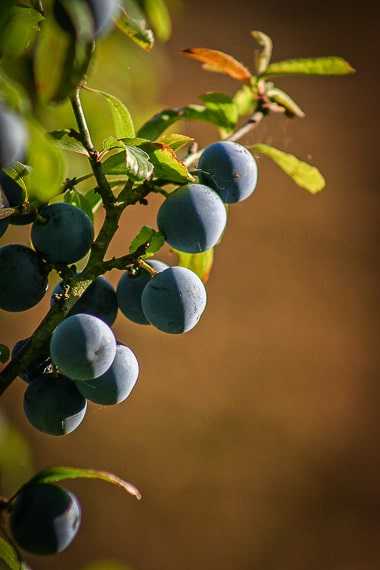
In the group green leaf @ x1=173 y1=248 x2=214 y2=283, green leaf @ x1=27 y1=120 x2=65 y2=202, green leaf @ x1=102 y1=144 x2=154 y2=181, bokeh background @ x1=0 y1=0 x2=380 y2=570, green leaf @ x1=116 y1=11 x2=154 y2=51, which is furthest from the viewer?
bokeh background @ x1=0 y1=0 x2=380 y2=570

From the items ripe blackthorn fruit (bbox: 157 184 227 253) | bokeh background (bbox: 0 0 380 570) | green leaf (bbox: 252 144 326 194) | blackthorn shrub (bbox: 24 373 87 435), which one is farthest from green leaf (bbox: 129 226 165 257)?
Answer: bokeh background (bbox: 0 0 380 570)

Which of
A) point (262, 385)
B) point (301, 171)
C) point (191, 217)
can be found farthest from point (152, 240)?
point (262, 385)

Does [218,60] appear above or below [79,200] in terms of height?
above

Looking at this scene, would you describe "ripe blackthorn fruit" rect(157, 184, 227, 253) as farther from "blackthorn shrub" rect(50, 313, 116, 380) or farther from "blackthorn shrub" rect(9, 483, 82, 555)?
"blackthorn shrub" rect(9, 483, 82, 555)

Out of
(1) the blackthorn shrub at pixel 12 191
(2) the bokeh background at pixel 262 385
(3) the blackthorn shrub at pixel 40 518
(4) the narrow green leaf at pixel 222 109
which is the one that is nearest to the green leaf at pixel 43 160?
(1) the blackthorn shrub at pixel 12 191

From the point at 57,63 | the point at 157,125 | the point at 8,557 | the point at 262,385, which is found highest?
the point at 57,63

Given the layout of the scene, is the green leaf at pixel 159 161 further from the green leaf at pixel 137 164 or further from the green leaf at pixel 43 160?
the green leaf at pixel 43 160

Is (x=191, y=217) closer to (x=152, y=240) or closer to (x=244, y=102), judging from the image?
(x=152, y=240)
